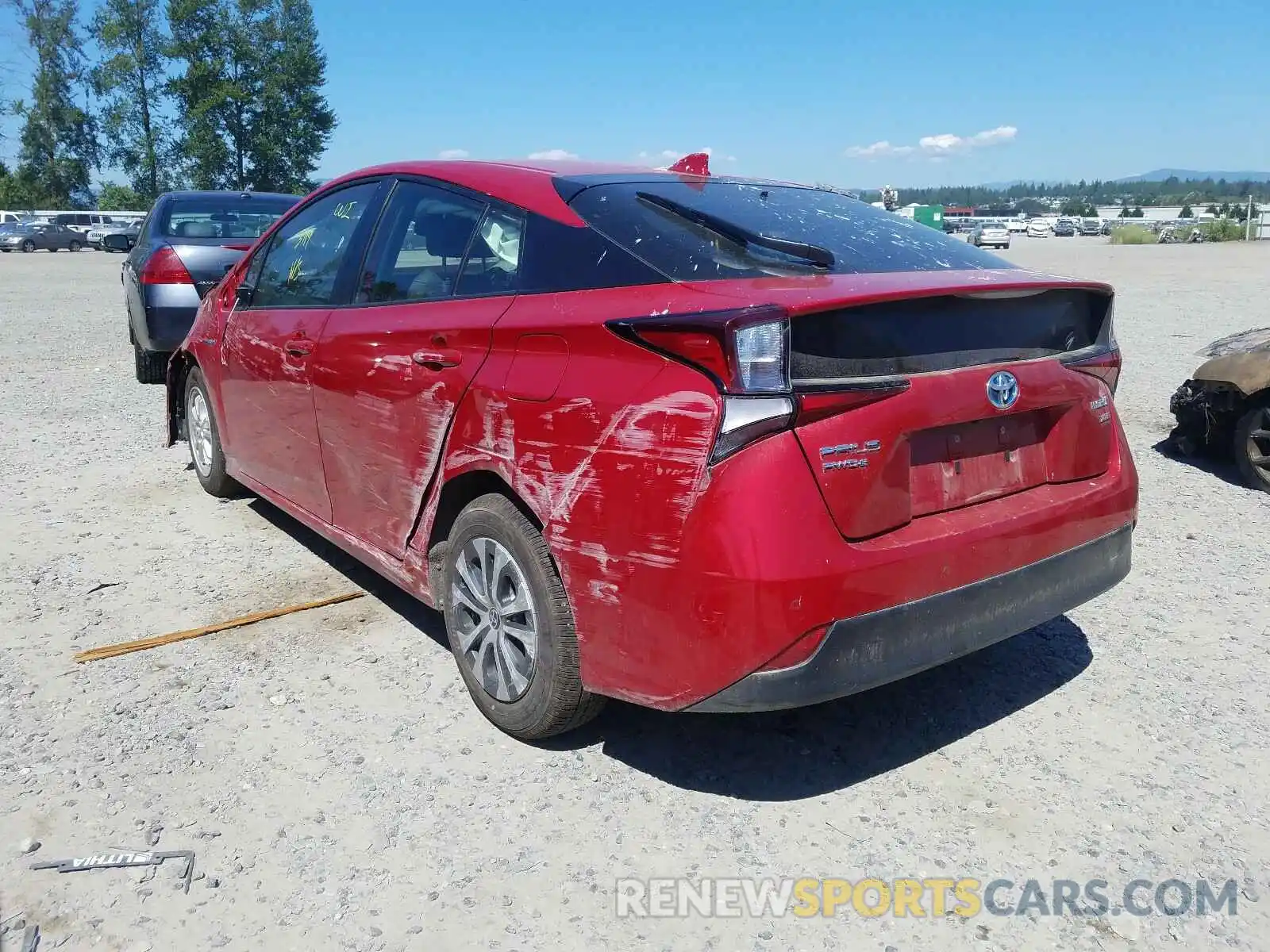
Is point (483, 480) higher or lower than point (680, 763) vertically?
higher

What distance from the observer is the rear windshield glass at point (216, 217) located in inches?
355

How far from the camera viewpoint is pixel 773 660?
99.1 inches

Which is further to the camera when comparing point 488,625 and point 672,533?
point 488,625

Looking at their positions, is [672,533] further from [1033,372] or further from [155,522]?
[155,522]

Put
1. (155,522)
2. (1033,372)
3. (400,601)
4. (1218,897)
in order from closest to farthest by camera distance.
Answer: (1218,897) < (1033,372) < (400,601) < (155,522)

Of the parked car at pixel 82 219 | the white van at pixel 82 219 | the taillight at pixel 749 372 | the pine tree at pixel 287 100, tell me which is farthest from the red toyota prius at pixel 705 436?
the pine tree at pixel 287 100

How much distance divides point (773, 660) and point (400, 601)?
2328mm

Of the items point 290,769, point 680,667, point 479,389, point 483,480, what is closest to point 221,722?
point 290,769

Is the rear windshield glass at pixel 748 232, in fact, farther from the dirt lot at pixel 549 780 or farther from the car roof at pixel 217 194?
the car roof at pixel 217 194

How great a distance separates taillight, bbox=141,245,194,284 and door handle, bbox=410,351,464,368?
5721 millimetres

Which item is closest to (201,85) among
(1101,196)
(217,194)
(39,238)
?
(39,238)

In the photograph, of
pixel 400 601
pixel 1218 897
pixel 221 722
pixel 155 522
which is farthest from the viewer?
pixel 155 522

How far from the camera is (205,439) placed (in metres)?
5.74

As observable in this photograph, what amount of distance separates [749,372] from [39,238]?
4900 centimetres
